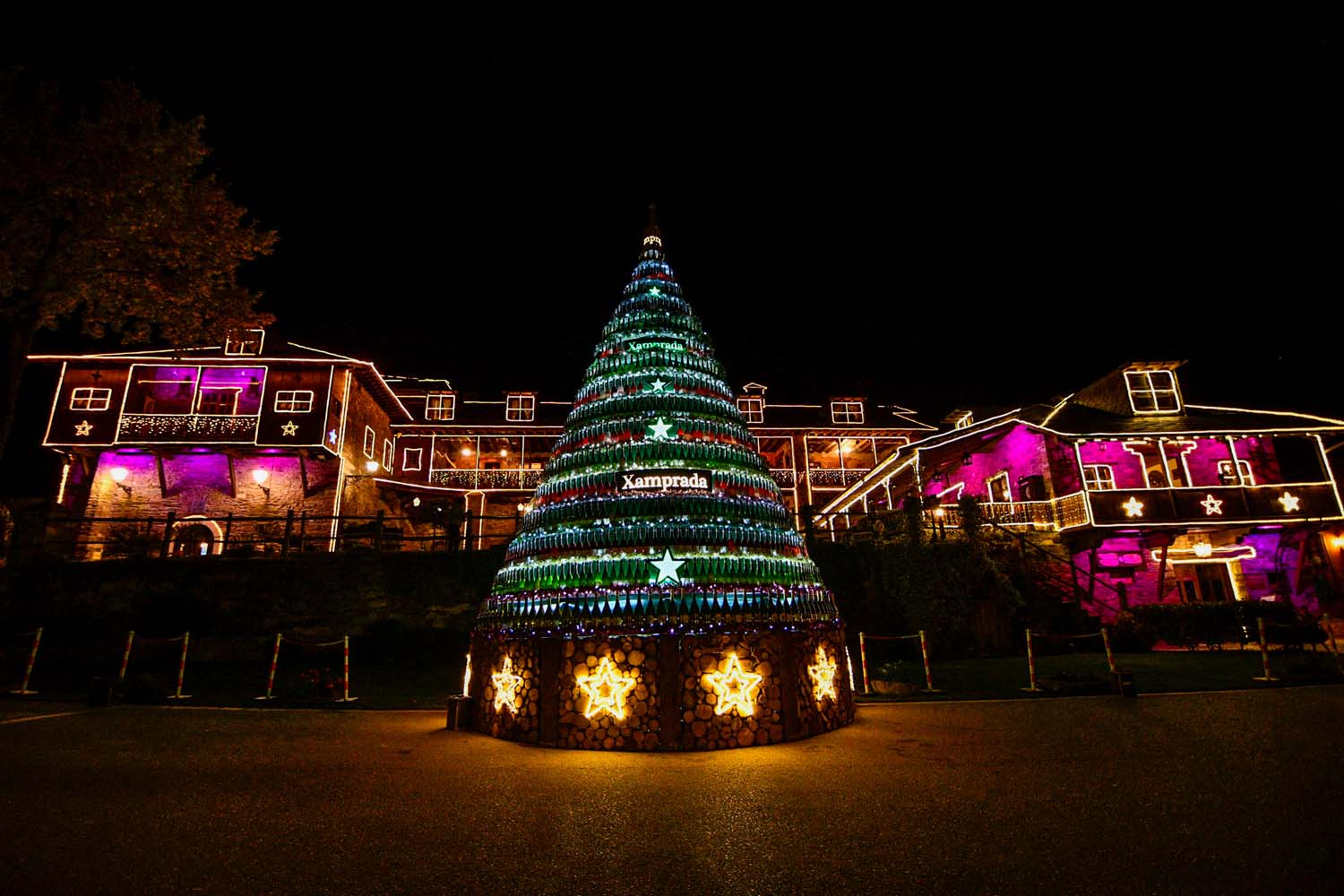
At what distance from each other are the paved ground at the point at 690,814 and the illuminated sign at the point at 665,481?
2631 mm

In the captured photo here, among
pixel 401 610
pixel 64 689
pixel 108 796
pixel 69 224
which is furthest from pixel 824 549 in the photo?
pixel 69 224

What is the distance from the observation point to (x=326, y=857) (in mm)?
3123

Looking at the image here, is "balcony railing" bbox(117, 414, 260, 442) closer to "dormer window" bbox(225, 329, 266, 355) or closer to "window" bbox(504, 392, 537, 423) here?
"dormer window" bbox(225, 329, 266, 355)

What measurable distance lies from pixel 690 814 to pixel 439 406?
1109 inches

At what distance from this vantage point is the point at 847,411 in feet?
103

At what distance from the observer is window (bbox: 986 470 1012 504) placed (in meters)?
23.1

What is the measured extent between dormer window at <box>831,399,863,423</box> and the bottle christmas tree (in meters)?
24.4

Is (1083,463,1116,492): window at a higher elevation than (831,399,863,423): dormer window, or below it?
below

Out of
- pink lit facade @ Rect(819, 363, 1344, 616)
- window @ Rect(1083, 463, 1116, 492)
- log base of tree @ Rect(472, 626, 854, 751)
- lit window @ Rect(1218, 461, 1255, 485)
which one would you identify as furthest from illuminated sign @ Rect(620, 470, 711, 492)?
lit window @ Rect(1218, 461, 1255, 485)

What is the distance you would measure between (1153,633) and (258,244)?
73.7ft

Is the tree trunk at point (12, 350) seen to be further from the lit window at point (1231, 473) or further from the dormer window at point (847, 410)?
the lit window at point (1231, 473)

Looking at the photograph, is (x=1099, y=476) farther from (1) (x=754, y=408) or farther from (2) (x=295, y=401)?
(2) (x=295, y=401)

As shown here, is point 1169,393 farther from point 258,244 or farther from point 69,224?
point 69,224

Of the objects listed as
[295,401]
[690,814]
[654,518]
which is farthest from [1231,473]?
[295,401]
